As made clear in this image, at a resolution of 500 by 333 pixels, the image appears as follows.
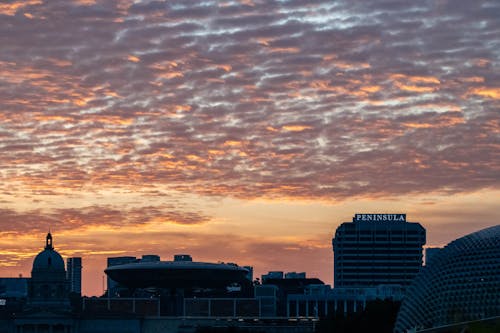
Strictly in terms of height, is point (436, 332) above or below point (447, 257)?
below

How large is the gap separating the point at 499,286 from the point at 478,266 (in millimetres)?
5507

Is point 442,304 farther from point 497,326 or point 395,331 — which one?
point 497,326

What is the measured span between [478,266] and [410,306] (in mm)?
9631

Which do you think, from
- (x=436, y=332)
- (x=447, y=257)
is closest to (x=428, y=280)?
(x=447, y=257)

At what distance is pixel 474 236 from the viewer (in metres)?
188

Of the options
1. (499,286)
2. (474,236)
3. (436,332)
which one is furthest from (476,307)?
(436,332)

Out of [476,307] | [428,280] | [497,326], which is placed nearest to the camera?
[497,326]

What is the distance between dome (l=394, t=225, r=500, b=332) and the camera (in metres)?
174

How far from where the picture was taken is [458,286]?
17862 cm

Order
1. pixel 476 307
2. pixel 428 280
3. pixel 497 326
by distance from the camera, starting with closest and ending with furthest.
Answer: pixel 497 326, pixel 476 307, pixel 428 280

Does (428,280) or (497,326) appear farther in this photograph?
(428,280)

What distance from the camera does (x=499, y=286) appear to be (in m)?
175

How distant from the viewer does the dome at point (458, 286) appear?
174 meters

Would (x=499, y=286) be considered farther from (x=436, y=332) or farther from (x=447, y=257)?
(x=436, y=332)
